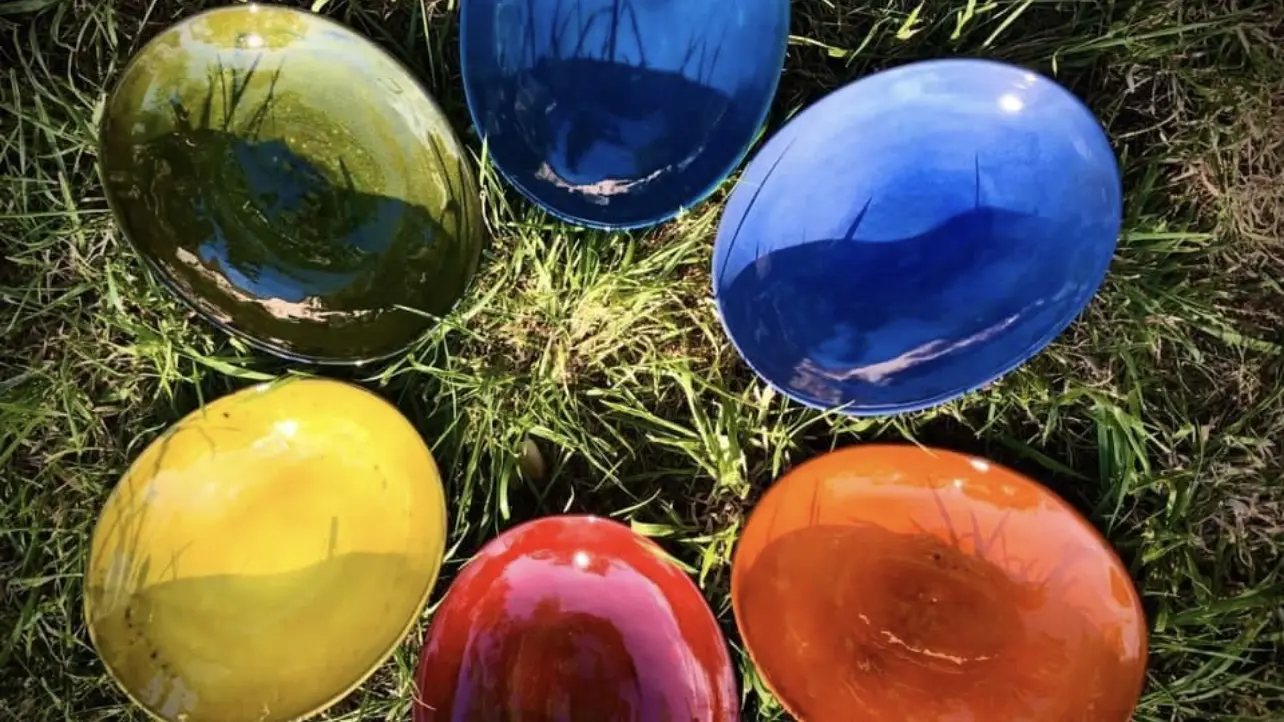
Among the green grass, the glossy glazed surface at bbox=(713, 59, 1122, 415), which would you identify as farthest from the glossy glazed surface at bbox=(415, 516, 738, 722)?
the glossy glazed surface at bbox=(713, 59, 1122, 415)

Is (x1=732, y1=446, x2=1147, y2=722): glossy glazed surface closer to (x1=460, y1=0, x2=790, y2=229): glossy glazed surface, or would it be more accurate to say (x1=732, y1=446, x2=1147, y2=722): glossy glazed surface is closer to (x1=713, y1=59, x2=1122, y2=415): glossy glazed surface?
(x1=713, y1=59, x2=1122, y2=415): glossy glazed surface

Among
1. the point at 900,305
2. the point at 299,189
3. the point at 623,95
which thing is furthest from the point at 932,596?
the point at 299,189

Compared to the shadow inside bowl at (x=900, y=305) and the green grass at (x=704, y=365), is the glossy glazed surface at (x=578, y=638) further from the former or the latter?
the shadow inside bowl at (x=900, y=305)

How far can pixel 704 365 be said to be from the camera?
1089 mm

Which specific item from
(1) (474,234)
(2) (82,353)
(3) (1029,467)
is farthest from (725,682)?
(2) (82,353)

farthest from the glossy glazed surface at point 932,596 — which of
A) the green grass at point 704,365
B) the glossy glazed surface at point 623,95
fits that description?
the glossy glazed surface at point 623,95

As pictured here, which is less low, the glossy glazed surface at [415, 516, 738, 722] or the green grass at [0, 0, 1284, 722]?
the green grass at [0, 0, 1284, 722]

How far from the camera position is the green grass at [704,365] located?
105cm

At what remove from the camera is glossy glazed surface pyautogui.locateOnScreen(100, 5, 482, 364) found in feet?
3.20

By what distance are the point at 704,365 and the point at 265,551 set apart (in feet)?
1.76

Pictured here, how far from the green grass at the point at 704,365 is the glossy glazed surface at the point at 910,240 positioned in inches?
3.1

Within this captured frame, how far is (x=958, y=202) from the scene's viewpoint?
3.34 feet

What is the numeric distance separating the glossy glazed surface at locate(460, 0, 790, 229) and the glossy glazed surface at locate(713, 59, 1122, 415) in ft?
0.25

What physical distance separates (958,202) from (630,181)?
14.3 inches
